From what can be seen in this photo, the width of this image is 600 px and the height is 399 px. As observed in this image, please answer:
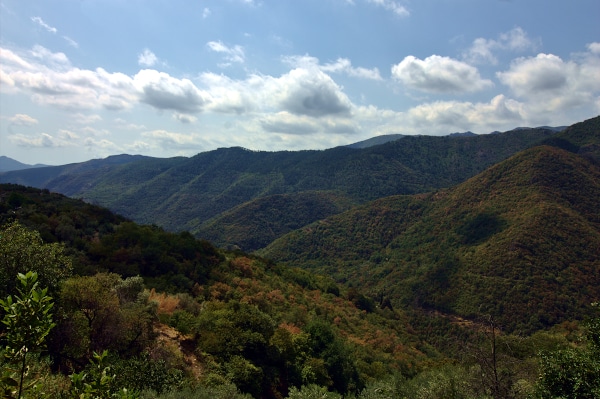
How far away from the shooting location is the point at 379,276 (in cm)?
12838

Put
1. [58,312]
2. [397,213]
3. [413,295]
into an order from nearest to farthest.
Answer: [58,312], [413,295], [397,213]

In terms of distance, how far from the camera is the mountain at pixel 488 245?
85.0 meters

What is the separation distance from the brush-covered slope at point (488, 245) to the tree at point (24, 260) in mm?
89736

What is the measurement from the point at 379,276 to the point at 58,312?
123m

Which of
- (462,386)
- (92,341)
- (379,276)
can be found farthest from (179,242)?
(379,276)

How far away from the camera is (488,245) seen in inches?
4181

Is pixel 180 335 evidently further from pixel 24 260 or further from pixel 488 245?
pixel 488 245

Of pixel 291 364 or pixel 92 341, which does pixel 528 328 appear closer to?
pixel 291 364

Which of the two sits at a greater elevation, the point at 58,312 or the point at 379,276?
the point at 58,312

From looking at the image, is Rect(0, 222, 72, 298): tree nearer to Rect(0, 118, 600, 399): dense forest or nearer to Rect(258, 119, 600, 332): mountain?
Rect(0, 118, 600, 399): dense forest

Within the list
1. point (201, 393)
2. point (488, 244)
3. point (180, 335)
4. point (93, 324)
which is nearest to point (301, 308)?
point (180, 335)

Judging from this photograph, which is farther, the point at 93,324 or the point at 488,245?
the point at 488,245

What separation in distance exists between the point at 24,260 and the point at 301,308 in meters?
34.6

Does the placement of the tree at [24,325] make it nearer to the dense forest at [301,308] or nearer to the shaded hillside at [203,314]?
the dense forest at [301,308]
